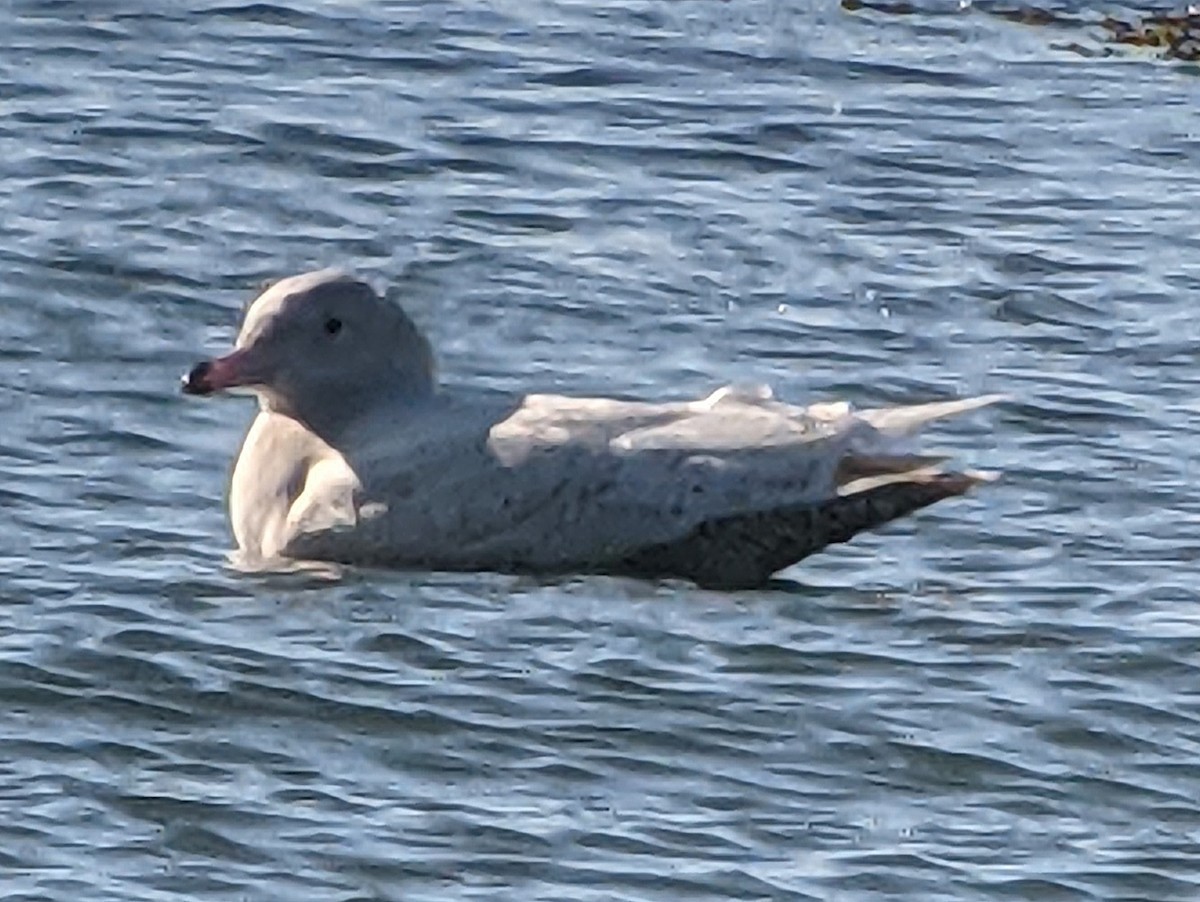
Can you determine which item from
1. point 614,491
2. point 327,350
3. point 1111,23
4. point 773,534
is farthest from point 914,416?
point 1111,23

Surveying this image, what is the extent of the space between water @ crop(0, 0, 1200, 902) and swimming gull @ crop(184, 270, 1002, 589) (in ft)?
0.48

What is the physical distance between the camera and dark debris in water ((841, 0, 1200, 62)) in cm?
1736

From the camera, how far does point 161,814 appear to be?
31.4 ft

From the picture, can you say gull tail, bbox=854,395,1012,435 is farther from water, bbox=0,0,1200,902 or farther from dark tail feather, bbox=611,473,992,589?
water, bbox=0,0,1200,902

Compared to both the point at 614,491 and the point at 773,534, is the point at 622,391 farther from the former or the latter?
the point at 773,534

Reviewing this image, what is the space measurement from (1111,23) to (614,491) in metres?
6.18

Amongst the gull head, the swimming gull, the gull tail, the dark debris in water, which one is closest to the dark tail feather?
the swimming gull

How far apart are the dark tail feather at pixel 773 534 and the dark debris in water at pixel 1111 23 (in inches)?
219

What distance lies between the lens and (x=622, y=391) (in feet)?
43.2

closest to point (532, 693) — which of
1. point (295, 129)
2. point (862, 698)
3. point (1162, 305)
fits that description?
point (862, 698)

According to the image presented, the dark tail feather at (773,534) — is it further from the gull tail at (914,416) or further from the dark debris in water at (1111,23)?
the dark debris in water at (1111,23)

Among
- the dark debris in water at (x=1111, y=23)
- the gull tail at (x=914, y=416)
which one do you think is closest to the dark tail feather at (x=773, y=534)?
the gull tail at (x=914, y=416)

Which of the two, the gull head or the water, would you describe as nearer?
the water

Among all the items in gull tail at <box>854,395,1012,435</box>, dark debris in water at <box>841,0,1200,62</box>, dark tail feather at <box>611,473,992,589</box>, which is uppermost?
dark debris in water at <box>841,0,1200,62</box>
